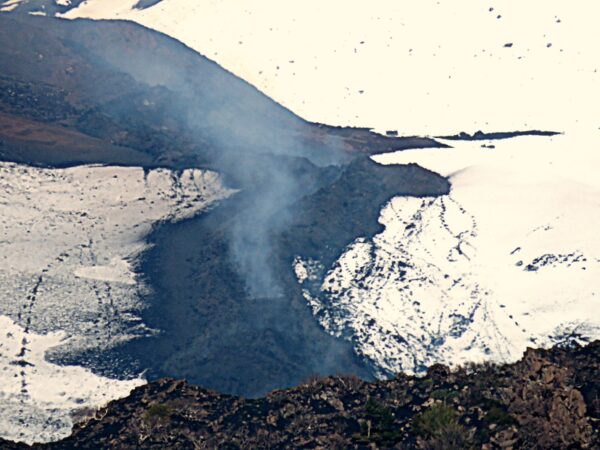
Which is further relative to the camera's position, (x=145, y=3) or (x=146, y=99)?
(x=145, y=3)

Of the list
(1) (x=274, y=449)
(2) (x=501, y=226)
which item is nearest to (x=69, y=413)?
(1) (x=274, y=449)

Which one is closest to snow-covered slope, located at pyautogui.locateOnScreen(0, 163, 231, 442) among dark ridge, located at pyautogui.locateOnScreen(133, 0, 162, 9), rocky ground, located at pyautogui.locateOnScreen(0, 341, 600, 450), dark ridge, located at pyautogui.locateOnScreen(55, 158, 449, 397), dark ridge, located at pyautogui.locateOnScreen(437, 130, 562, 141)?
dark ridge, located at pyautogui.locateOnScreen(55, 158, 449, 397)

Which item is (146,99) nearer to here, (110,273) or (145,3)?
A: (145,3)

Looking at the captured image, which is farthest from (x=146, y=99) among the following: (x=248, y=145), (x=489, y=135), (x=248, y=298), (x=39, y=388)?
(x=39, y=388)

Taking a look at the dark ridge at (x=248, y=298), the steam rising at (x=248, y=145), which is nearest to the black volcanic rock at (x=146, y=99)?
the steam rising at (x=248, y=145)

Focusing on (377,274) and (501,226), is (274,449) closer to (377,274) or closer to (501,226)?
(377,274)

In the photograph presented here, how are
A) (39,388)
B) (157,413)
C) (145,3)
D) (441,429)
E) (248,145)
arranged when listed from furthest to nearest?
(145,3) → (248,145) → (39,388) → (157,413) → (441,429)

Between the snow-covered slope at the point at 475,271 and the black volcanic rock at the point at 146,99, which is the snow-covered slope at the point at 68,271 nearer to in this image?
the black volcanic rock at the point at 146,99
